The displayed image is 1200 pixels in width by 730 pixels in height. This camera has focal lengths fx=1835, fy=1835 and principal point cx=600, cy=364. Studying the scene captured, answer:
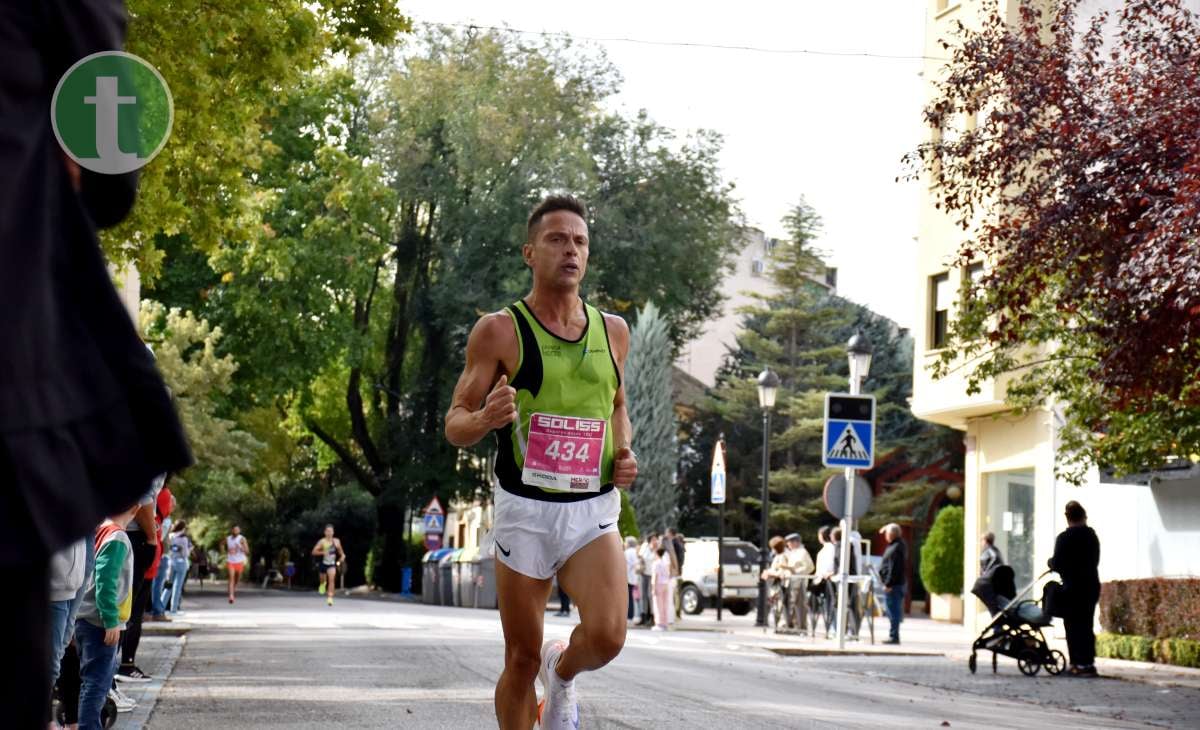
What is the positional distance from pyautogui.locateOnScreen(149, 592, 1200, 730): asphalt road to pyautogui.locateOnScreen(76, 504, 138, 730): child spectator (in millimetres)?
1942

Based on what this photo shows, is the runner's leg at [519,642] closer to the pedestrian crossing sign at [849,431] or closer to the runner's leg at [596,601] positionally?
the runner's leg at [596,601]

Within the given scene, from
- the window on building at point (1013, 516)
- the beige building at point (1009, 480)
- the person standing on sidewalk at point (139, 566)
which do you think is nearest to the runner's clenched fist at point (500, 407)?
the person standing on sidewalk at point (139, 566)

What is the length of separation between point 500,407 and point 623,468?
70 centimetres

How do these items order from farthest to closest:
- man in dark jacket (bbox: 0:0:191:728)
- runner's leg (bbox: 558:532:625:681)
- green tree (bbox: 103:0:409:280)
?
green tree (bbox: 103:0:409:280) < runner's leg (bbox: 558:532:625:681) < man in dark jacket (bbox: 0:0:191:728)

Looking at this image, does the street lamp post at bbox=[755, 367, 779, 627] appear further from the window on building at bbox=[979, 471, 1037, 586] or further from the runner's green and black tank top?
the runner's green and black tank top

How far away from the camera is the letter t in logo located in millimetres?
2504

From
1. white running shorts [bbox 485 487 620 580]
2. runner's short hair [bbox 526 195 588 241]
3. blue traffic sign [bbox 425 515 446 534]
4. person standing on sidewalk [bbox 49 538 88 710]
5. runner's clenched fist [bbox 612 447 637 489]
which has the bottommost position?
person standing on sidewalk [bbox 49 538 88 710]

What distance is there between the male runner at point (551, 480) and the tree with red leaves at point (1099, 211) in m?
8.71

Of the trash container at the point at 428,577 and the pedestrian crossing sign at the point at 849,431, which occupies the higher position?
the pedestrian crossing sign at the point at 849,431

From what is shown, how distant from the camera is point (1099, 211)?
17.2 meters

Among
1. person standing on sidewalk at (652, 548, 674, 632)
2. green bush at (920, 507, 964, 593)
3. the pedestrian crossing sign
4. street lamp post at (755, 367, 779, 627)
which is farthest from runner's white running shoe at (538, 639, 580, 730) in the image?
green bush at (920, 507, 964, 593)

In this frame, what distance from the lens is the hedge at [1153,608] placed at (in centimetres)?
2362

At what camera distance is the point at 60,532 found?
2086 mm

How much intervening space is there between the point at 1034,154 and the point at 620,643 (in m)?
13.4
